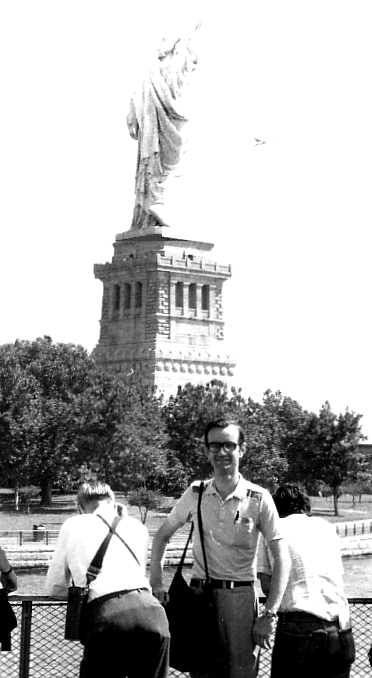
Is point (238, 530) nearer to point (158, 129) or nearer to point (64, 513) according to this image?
point (64, 513)

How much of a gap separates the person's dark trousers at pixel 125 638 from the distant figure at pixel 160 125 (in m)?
87.2

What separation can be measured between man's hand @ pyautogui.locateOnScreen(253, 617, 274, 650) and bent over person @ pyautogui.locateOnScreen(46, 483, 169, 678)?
0.63 metres

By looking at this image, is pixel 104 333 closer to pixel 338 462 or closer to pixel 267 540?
pixel 338 462

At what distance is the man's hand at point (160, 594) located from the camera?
10477 mm

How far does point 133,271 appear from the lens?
96.6m

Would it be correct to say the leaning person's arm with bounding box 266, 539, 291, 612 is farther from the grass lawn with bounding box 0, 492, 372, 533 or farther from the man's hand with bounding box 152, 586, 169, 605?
the grass lawn with bounding box 0, 492, 372, 533

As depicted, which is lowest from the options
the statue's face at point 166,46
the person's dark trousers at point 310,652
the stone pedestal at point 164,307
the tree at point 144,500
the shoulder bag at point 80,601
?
the person's dark trousers at point 310,652

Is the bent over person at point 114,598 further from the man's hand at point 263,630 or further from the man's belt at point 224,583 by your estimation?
the man's hand at point 263,630

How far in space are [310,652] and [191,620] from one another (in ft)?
3.06

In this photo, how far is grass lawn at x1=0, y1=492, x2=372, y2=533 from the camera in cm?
6024

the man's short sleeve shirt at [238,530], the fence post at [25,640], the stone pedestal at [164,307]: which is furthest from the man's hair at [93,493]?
the stone pedestal at [164,307]

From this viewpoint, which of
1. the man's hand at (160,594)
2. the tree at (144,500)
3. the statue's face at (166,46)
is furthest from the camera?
the statue's face at (166,46)

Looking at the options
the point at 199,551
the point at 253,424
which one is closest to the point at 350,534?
the point at 253,424

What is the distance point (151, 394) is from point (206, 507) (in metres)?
72.7
